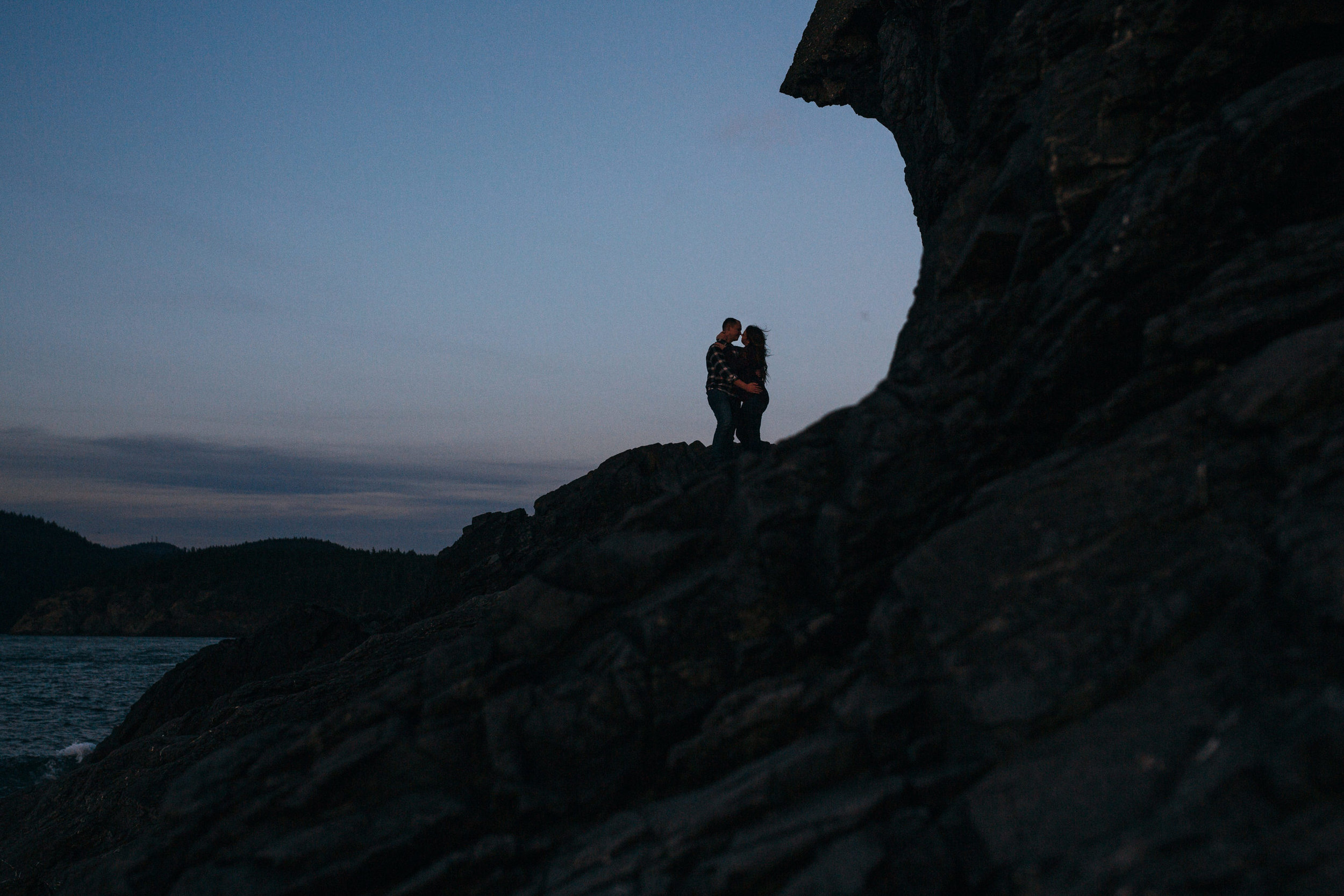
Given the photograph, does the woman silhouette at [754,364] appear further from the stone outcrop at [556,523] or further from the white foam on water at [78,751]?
the white foam on water at [78,751]

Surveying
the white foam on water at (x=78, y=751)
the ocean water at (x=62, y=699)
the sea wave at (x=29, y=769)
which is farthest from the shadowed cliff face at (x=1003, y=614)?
the ocean water at (x=62, y=699)

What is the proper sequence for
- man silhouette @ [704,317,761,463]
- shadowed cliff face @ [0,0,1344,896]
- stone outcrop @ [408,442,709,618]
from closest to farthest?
1. shadowed cliff face @ [0,0,1344,896]
2. man silhouette @ [704,317,761,463]
3. stone outcrop @ [408,442,709,618]

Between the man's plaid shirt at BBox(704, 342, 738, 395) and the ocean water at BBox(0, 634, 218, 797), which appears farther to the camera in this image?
the ocean water at BBox(0, 634, 218, 797)

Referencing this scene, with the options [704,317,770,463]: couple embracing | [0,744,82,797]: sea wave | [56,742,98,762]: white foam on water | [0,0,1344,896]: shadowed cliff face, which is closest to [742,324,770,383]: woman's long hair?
[704,317,770,463]: couple embracing

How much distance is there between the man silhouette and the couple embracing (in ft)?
0.05

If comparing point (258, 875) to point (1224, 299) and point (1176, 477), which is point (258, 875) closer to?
point (1176, 477)

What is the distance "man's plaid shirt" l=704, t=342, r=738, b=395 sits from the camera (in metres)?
21.1

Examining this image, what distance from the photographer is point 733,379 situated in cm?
2108

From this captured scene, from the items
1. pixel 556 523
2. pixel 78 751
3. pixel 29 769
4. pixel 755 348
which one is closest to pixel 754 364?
pixel 755 348

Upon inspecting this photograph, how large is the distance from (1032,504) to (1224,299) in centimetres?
419

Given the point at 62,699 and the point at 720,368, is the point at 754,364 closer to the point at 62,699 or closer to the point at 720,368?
the point at 720,368

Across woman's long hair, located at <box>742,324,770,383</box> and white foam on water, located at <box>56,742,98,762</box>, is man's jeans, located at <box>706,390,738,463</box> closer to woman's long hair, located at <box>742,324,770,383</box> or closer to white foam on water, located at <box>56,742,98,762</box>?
woman's long hair, located at <box>742,324,770,383</box>

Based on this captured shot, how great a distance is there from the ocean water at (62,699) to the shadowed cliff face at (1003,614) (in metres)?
40.2

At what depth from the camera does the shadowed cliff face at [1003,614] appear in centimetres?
761
